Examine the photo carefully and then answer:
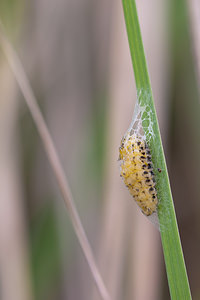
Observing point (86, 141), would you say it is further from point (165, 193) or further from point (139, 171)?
point (165, 193)

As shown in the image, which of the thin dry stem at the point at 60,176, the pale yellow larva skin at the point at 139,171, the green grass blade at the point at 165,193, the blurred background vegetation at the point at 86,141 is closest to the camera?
the green grass blade at the point at 165,193

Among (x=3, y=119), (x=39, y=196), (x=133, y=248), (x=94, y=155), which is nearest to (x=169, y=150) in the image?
(x=94, y=155)

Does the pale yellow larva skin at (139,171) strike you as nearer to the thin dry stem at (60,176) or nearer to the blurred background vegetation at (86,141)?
the thin dry stem at (60,176)

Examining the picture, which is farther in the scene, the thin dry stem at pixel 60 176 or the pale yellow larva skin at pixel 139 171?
the thin dry stem at pixel 60 176

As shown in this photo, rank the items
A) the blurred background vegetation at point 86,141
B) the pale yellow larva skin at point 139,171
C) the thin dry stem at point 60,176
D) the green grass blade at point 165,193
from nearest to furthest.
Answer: the green grass blade at point 165,193, the pale yellow larva skin at point 139,171, the thin dry stem at point 60,176, the blurred background vegetation at point 86,141

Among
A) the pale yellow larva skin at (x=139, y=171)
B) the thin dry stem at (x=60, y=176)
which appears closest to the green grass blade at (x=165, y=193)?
the pale yellow larva skin at (x=139, y=171)

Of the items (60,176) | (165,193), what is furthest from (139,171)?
(60,176)

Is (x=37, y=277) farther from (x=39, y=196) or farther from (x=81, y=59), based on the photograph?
(x=81, y=59)
